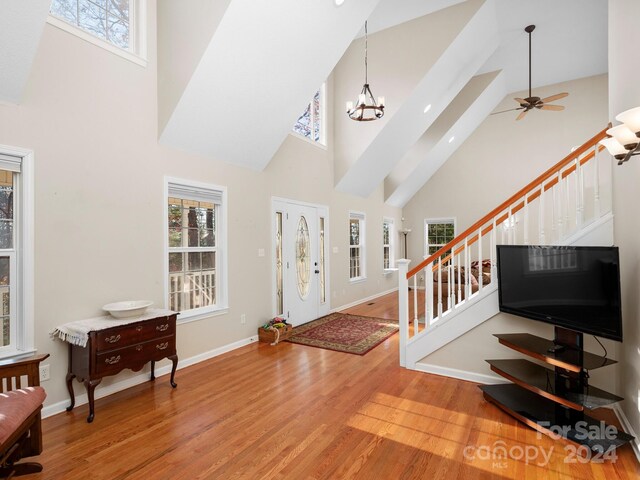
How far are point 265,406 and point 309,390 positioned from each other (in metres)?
0.47

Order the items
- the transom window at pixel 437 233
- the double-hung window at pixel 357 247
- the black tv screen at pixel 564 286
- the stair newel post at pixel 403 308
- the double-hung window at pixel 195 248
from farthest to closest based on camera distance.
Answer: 1. the transom window at pixel 437 233
2. the double-hung window at pixel 357 247
3. the double-hung window at pixel 195 248
4. the stair newel post at pixel 403 308
5. the black tv screen at pixel 564 286

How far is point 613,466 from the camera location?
2086mm

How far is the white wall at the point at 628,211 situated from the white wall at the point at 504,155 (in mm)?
6384

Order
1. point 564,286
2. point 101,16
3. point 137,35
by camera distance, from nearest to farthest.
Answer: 1. point 564,286
2. point 101,16
3. point 137,35

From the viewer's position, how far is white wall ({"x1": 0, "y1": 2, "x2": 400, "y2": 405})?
275cm

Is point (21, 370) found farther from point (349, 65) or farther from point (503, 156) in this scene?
point (503, 156)

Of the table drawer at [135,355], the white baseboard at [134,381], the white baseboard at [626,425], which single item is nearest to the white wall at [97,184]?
the white baseboard at [134,381]

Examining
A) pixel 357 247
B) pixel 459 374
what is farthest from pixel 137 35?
pixel 357 247

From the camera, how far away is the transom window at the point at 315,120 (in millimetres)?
5926

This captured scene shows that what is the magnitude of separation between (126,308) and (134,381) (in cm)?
84

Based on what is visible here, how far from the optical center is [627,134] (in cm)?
180

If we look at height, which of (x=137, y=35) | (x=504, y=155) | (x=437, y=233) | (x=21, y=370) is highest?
(x=504, y=155)

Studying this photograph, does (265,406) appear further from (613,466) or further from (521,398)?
(613,466)

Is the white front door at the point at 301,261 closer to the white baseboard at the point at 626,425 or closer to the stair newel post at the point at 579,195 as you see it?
the stair newel post at the point at 579,195
